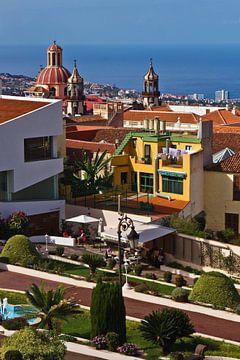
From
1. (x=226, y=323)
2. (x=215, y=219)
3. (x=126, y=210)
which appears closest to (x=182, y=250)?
(x=126, y=210)

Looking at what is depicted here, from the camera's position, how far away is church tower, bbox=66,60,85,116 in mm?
87750

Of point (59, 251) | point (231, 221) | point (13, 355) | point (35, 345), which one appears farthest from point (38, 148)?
point (13, 355)

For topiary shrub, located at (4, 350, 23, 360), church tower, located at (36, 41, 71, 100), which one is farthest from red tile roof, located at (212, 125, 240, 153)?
church tower, located at (36, 41, 71, 100)

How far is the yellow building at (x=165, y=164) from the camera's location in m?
37.9

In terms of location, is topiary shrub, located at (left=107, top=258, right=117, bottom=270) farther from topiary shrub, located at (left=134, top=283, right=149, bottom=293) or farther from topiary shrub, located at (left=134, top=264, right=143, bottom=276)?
topiary shrub, located at (left=134, top=283, right=149, bottom=293)

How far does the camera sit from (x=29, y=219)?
33.7 meters

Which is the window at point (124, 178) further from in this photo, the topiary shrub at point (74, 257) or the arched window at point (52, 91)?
the arched window at point (52, 91)

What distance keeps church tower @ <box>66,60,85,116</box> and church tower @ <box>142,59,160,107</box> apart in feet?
21.8

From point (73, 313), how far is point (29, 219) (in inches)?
548

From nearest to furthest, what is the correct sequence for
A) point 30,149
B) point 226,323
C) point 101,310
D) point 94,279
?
point 101,310 < point 226,323 < point 94,279 < point 30,149

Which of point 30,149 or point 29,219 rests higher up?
point 30,149

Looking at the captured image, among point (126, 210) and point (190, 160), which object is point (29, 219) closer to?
point (126, 210)

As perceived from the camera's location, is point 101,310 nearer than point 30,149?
Yes

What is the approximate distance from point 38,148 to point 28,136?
111 centimetres
